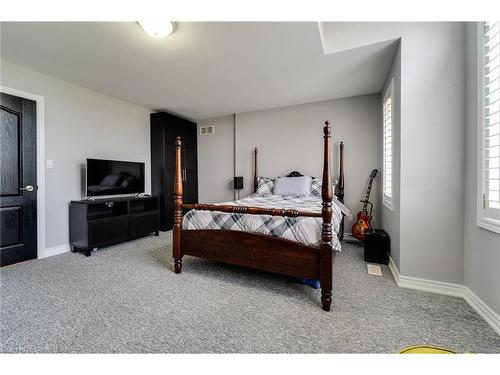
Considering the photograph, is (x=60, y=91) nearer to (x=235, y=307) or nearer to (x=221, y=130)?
(x=221, y=130)

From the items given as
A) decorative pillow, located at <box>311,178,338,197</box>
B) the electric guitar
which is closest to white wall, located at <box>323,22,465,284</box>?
the electric guitar

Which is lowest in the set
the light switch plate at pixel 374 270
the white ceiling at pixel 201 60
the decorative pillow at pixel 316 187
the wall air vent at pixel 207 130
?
the light switch plate at pixel 374 270

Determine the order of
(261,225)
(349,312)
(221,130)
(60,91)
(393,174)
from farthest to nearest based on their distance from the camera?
(221,130) < (60,91) < (393,174) < (261,225) < (349,312)

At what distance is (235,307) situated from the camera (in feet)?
5.45

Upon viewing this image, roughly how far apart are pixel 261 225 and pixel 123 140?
123 inches

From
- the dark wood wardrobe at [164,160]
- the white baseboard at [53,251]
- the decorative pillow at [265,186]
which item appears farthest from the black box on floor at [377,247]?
the white baseboard at [53,251]

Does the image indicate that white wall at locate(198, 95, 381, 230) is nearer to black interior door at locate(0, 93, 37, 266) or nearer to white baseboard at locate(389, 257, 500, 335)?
white baseboard at locate(389, 257, 500, 335)

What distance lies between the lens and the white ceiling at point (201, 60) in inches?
77.0

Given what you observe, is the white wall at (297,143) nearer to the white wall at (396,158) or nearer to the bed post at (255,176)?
the bed post at (255,176)

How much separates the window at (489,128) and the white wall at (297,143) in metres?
1.87

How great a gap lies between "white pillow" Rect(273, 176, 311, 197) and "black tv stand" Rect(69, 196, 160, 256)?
2176mm

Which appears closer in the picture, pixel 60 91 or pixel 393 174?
pixel 393 174
